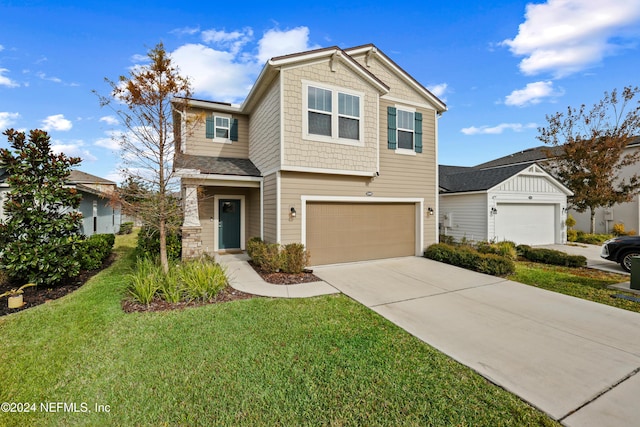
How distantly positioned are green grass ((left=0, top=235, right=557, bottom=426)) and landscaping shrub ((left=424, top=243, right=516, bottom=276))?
526cm

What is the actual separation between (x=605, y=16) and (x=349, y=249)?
10.6 meters

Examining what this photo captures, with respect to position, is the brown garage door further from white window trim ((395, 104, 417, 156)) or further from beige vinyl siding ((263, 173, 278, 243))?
white window trim ((395, 104, 417, 156))

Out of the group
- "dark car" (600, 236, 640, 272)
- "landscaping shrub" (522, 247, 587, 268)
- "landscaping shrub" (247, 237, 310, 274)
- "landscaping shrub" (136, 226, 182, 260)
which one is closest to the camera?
"landscaping shrub" (247, 237, 310, 274)

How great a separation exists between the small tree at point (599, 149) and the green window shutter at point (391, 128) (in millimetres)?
13164

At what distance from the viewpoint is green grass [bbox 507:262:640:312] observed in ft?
19.5

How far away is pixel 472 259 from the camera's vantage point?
8492mm

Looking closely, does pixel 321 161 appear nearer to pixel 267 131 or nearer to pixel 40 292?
pixel 267 131

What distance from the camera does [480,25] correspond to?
10.1m

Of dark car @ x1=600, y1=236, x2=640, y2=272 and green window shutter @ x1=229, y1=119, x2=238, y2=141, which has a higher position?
green window shutter @ x1=229, y1=119, x2=238, y2=141

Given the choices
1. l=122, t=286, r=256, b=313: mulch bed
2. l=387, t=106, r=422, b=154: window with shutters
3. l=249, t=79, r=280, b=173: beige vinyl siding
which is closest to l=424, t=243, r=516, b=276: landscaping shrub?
l=387, t=106, r=422, b=154: window with shutters

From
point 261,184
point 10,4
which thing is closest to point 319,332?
point 261,184

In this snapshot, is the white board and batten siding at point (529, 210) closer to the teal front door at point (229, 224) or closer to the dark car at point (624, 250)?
the dark car at point (624, 250)

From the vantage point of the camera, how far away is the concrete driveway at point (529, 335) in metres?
2.78

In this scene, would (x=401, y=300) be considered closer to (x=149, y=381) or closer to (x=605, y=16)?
(x=149, y=381)
